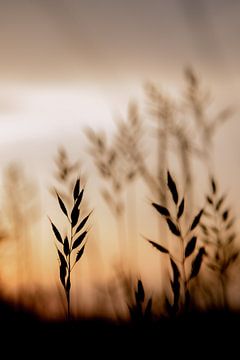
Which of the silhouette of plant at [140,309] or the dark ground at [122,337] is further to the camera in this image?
the dark ground at [122,337]

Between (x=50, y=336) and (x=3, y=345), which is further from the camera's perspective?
(x=50, y=336)

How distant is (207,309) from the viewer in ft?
11.9

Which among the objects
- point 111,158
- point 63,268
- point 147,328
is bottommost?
point 147,328

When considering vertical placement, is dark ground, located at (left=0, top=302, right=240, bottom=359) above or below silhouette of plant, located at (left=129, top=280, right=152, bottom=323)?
below

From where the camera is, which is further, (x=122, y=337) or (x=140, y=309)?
(x=122, y=337)

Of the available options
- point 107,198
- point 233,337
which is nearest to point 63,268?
point 233,337

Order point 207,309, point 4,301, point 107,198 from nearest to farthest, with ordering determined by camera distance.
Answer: point 207,309 < point 107,198 < point 4,301

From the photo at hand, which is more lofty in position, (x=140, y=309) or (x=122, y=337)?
(x=140, y=309)

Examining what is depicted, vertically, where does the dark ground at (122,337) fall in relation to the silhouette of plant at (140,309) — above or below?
below

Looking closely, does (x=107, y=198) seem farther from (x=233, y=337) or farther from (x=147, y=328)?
(x=147, y=328)

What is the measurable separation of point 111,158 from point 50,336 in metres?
1.44

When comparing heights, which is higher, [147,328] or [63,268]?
[63,268]

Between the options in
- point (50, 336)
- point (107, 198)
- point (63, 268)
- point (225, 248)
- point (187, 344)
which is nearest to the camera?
point (63, 268)

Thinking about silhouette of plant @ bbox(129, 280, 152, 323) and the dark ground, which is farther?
the dark ground
